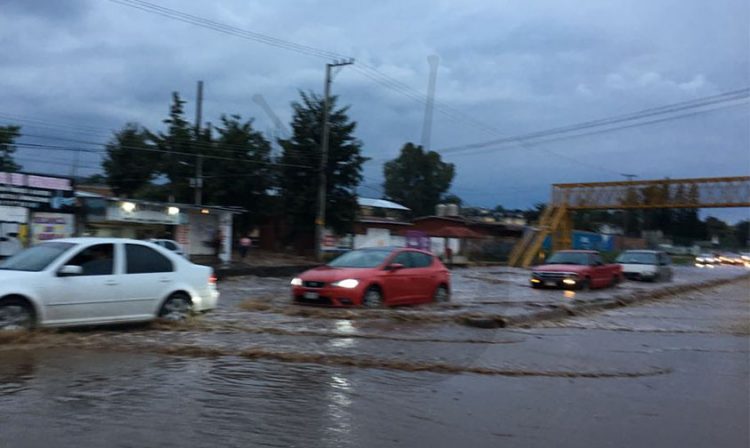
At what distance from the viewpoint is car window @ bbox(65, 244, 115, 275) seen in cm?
948

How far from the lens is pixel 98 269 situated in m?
9.64

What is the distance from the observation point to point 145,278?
1017cm

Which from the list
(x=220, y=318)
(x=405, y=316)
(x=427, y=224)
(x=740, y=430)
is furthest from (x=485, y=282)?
(x=427, y=224)

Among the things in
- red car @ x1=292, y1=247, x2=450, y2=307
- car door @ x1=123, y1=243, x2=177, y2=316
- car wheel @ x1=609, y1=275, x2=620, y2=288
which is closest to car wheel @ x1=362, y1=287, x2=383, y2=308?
red car @ x1=292, y1=247, x2=450, y2=307

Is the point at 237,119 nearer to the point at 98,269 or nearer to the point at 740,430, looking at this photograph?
the point at 98,269

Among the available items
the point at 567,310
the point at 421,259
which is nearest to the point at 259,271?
the point at 421,259

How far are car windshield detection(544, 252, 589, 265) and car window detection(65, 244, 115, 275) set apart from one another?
17614mm

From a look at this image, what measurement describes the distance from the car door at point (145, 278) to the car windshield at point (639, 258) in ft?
80.0

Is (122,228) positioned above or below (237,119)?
below

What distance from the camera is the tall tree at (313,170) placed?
42.4m

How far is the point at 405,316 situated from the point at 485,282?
15.1 meters

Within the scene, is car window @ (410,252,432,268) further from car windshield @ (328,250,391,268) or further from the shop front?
the shop front

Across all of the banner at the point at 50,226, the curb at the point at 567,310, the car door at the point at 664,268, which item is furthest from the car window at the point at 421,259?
the car door at the point at 664,268

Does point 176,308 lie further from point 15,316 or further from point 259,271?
point 259,271
